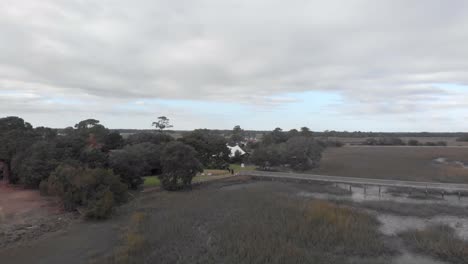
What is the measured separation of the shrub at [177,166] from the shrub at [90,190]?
7848 millimetres

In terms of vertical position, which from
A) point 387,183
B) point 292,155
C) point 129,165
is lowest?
point 387,183

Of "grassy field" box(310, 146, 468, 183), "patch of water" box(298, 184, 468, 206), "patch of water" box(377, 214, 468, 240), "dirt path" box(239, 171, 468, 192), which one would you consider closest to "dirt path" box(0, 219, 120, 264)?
"patch of water" box(377, 214, 468, 240)

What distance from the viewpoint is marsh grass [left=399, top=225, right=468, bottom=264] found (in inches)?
610

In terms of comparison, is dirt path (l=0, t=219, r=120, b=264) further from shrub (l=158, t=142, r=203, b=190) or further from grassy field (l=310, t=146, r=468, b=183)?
grassy field (l=310, t=146, r=468, b=183)

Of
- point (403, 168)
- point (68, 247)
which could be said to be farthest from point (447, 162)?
point (68, 247)

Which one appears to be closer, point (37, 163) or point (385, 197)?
point (385, 197)

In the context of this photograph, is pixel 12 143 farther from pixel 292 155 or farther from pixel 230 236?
pixel 292 155

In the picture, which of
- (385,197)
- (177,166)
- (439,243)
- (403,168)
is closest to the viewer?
(439,243)

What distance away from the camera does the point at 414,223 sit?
21609 millimetres

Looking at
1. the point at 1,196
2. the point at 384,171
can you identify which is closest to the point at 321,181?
the point at 384,171

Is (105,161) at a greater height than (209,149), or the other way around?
(209,149)

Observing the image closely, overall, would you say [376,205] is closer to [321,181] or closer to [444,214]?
[444,214]

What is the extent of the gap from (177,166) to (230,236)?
679 inches

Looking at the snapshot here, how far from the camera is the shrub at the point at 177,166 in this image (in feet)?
110
